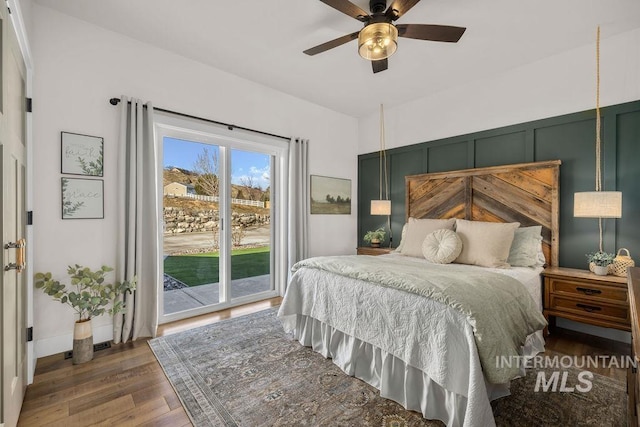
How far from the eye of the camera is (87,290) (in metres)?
2.66

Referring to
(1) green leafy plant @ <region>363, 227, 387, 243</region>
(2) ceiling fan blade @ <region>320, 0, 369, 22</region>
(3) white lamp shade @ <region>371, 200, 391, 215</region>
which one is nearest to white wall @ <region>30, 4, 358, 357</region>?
(2) ceiling fan blade @ <region>320, 0, 369, 22</region>

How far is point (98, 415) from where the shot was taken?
1.76m

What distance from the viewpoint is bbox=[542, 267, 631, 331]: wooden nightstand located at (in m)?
2.40

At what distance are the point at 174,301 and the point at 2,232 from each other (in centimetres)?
244

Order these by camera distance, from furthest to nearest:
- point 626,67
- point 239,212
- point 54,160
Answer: point 239,212
point 626,67
point 54,160

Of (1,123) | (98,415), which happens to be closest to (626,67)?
(1,123)

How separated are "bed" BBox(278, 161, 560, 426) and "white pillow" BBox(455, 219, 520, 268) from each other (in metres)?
0.02

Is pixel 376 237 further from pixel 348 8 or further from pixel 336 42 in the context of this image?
pixel 348 8

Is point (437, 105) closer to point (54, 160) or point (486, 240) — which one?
point (486, 240)

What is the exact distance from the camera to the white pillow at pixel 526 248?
288cm

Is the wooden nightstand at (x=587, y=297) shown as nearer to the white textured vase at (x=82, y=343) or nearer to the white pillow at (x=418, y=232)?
the white pillow at (x=418, y=232)

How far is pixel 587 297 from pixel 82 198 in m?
4.64

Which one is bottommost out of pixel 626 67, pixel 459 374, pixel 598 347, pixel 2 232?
pixel 598 347

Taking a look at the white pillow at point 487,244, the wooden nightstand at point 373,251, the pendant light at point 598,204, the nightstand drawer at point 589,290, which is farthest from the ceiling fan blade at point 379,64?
the nightstand drawer at point 589,290
